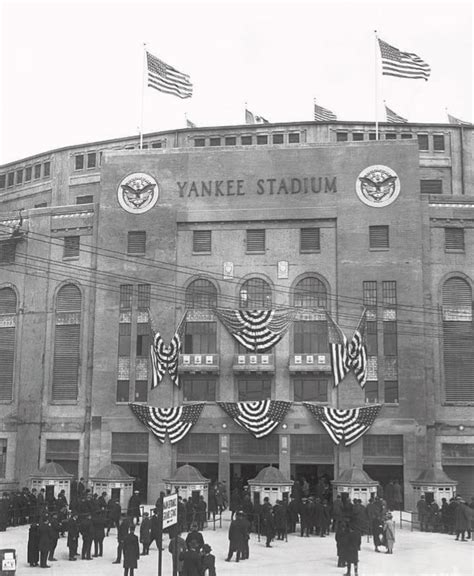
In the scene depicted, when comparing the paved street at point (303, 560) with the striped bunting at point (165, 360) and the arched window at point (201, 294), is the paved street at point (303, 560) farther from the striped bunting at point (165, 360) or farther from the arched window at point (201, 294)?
the arched window at point (201, 294)

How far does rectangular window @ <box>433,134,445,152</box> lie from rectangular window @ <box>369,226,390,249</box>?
15412 millimetres

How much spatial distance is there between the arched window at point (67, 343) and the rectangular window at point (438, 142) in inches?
1151

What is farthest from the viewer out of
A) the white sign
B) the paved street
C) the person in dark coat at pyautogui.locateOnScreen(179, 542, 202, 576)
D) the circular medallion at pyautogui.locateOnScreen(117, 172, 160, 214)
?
the circular medallion at pyautogui.locateOnScreen(117, 172, 160, 214)

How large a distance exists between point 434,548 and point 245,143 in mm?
38484

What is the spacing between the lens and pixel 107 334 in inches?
2020

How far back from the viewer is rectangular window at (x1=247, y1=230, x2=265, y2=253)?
2021 inches

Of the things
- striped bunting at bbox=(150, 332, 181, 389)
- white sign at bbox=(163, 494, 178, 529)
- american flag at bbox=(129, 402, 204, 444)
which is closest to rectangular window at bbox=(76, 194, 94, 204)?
striped bunting at bbox=(150, 332, 181, 389)

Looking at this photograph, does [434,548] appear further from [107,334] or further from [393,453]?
[107,334]

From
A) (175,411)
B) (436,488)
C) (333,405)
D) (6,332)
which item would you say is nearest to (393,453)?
(333,405)

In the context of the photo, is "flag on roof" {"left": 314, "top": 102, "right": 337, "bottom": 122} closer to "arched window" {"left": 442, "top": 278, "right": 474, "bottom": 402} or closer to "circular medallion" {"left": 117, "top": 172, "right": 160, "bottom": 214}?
"circular medallion" {"left": 117, "top": 172, "right": 160, "bottom": 214}

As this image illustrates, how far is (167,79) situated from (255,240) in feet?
37.6

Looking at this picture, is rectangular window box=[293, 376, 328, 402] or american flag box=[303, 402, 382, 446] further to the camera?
rectangular window box=[293, 376, 328, 402]

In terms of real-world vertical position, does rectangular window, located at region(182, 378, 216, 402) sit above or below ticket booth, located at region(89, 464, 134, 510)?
above

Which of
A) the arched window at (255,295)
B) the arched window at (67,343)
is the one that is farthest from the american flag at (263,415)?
the arched window at (67,343)
